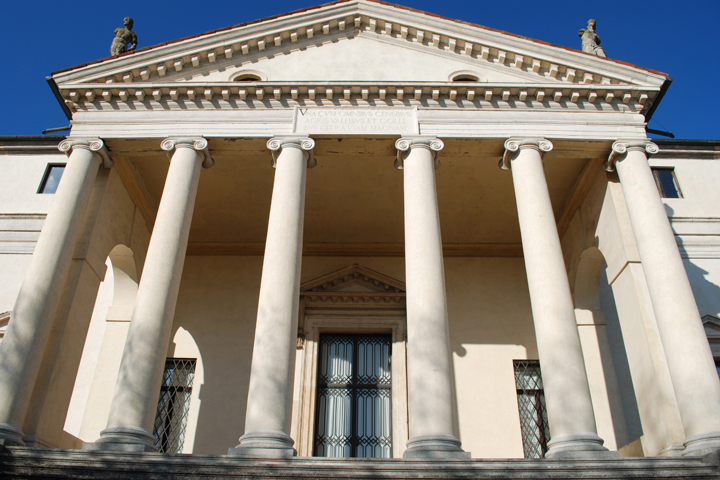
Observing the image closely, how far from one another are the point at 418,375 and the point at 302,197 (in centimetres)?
486

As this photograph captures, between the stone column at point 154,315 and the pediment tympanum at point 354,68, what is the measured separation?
7.01 feet

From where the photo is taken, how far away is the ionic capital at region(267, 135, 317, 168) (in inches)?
541

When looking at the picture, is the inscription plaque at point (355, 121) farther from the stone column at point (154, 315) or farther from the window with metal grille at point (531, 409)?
the window with metal grille at point (531, 409)

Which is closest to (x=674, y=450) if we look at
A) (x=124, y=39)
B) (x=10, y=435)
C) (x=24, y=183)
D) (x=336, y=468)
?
(x=336, y=468)

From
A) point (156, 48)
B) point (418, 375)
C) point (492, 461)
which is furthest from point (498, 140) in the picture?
point (156, 48)

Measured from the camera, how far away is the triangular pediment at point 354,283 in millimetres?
18484

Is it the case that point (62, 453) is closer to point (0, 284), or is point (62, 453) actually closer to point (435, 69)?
point (0, 284)

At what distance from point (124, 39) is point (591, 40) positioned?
13221 mm

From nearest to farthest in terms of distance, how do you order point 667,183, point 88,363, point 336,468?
point 336,468 < point 88,363 < point 667,183

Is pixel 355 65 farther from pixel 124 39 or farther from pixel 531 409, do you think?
pixel 531 409

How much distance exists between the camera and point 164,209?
12.9 meters

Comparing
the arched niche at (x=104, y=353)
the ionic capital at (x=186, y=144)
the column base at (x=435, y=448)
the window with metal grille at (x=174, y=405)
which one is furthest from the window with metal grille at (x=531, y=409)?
the arched niche at (x=104, y=353)

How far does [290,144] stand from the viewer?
13766 mm

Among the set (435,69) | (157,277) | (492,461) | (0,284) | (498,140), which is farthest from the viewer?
(0,284)
